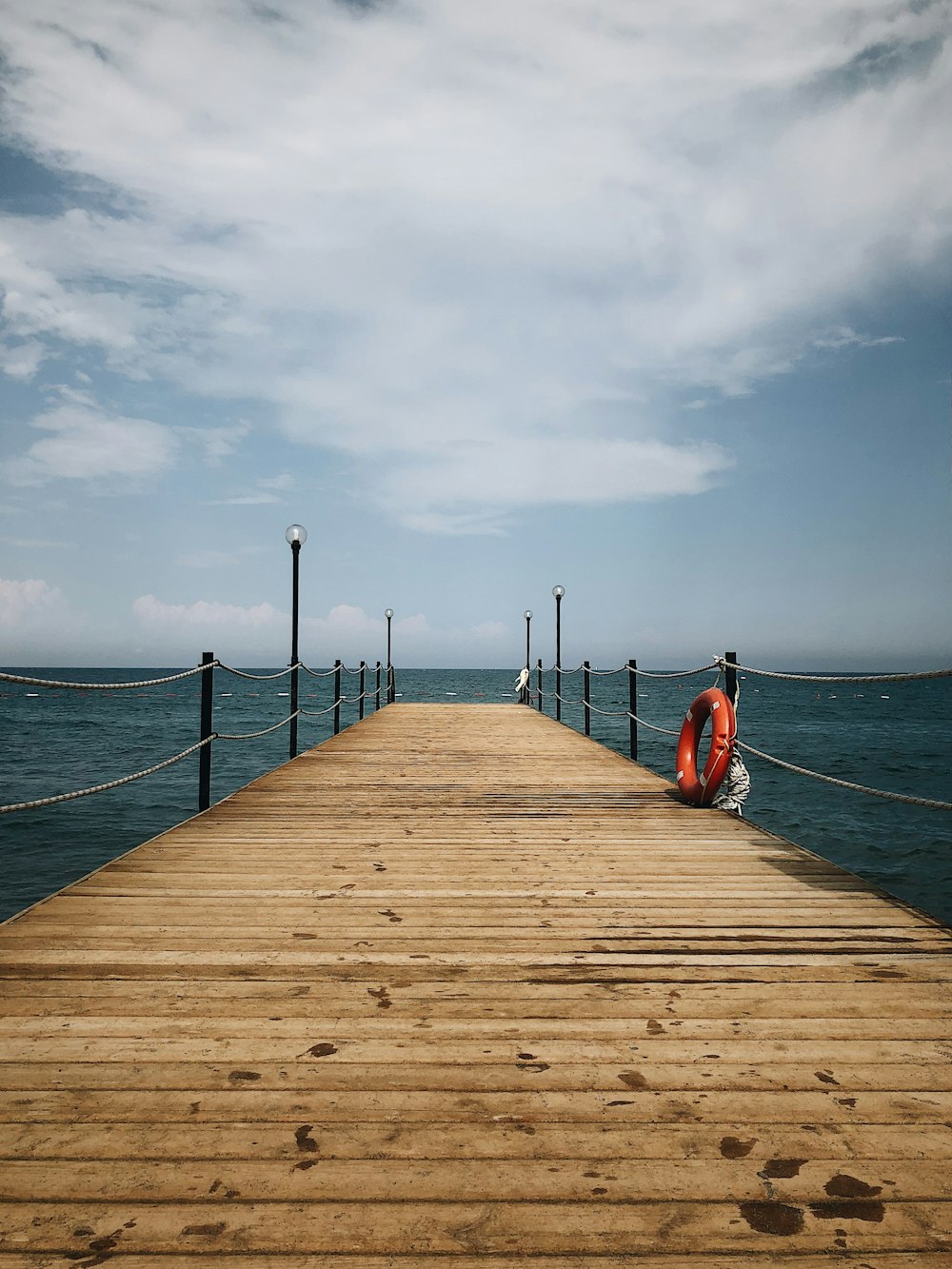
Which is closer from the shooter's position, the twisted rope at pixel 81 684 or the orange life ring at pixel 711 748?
the twisted rope at pixel 81 684

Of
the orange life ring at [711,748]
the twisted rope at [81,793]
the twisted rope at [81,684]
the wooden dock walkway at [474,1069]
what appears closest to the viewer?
the wooden dock walkway at [474,1069]

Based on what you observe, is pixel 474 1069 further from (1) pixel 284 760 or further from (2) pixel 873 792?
(1) pixel 284 760

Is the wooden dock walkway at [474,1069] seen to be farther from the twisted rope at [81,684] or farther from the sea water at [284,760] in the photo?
the sea water at [284,760]

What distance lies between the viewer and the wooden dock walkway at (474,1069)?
145cm

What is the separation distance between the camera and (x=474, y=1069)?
1982 millimetres

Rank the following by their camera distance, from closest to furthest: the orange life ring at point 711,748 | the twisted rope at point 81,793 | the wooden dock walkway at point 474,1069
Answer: the wooden dock walkway at point 474,1069 → the twisted rope at point 81,793 → the orange life ring at point 711,748

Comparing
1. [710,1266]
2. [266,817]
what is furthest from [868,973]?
[266,817]

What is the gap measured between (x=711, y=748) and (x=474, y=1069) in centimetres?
361

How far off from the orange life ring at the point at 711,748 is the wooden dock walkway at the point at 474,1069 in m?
1.41

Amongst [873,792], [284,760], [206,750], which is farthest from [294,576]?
[284,760]

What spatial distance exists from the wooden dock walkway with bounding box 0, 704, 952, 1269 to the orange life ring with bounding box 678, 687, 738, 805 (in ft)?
4.64

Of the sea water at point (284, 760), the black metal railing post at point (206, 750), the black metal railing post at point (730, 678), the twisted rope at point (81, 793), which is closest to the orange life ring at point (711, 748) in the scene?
the black metal railing post at point (730, 678)

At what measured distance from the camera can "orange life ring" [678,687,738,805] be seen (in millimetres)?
5195

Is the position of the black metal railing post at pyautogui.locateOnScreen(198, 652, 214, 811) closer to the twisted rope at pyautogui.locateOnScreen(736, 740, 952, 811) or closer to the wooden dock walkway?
the wooden dock walkway
